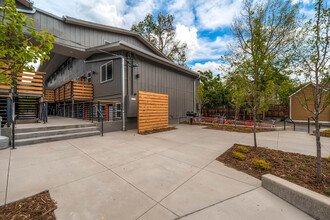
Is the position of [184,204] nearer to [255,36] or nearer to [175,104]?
[255,36]

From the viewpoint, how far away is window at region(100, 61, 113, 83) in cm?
948

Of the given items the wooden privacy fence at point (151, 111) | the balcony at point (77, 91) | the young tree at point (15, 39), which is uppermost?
the balcony at point (77, 91)

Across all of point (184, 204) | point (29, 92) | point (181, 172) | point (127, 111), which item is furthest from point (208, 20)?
point (29, 92)

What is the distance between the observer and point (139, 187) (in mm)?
2389

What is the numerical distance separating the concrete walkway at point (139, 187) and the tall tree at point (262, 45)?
8.67 feet

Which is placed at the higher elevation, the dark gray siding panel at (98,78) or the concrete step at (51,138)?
the dark gray siding panel at (98,78)

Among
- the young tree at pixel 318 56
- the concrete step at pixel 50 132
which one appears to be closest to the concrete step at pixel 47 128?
the concrete step at pixel 50 132

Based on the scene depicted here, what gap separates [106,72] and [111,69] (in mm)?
541

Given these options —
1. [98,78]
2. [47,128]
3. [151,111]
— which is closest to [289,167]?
[151,111]

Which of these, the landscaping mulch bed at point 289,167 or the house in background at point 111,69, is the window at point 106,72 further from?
the landscaping mulch bed at point 289,167

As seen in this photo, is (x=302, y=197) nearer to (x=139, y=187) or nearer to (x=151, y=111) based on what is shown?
(x=139, y=187)

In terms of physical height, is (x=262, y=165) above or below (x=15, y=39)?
below

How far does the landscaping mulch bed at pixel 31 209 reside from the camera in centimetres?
171

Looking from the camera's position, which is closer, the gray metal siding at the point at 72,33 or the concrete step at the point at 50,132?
the concrete step at the point at 50,132
